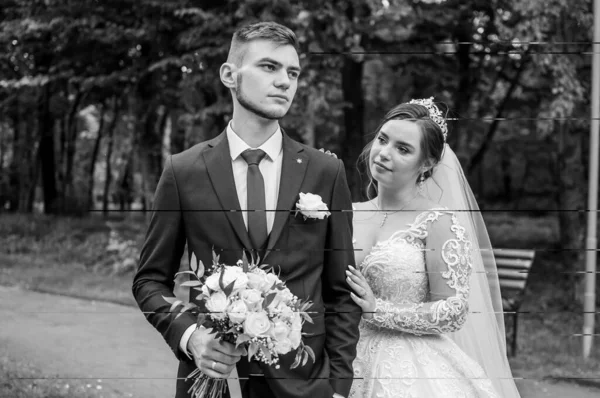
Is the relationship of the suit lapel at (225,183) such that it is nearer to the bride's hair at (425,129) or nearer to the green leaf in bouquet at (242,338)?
the green leaf in bouquet at (242,338)

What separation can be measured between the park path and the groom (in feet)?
11.4

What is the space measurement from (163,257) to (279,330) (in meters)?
0.56

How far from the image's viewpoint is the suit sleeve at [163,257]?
263 centimetres

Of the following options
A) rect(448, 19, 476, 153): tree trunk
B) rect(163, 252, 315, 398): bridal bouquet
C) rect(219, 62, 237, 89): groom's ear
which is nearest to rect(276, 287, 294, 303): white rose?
rect(163, 252, 315, 398): bridal bouquet

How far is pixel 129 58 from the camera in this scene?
42.5ft

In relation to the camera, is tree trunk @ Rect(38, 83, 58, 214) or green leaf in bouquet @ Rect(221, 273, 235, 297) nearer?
green leaf in bouquet @ Rect(221, 273, 235, 297)

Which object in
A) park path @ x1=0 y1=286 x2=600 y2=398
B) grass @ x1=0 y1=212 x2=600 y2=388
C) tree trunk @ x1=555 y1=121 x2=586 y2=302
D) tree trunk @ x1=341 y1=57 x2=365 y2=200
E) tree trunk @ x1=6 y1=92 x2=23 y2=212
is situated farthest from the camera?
tree trunk @ x1=6 y1=92 x2=23 y2=212

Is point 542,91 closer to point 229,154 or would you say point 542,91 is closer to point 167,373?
point 167,373

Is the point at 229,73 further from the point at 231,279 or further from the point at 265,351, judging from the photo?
the point at 265,351

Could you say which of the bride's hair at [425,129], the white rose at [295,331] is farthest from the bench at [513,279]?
the white rose at [295,331]

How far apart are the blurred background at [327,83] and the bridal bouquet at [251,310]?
4.58 meters

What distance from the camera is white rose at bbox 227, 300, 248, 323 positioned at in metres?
2.29

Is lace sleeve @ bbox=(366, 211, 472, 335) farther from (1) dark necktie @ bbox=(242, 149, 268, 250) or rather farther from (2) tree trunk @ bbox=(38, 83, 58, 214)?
(2) tree trunk @ bbox=(38, 83, 58, 214)

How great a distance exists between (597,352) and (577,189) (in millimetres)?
3397
